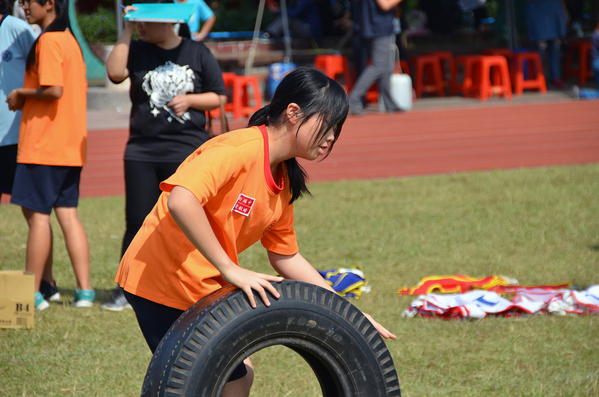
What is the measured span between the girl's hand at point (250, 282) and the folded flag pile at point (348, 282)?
6.91ft

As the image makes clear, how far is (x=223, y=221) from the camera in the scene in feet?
6.86

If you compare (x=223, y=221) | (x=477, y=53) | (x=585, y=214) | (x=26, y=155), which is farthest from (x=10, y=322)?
(x=477, y=53)

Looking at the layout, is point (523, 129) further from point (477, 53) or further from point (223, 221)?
point (223, 221)

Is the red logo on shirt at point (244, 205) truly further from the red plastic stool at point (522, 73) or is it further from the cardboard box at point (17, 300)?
the red plastic stool at point (522, 73)

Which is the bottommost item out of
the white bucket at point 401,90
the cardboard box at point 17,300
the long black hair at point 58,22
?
the white bucket at point 401,90

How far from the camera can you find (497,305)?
3.77m

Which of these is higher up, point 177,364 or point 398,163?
point 177,364

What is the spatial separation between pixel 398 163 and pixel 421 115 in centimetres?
320

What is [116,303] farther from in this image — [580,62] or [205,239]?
[580,62]

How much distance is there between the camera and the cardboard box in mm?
3676

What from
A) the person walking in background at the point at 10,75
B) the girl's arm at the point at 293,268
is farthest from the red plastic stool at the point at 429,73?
the girl's arm at the point at 293,268

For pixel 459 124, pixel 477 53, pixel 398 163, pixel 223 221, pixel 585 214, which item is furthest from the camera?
pixel 477 53

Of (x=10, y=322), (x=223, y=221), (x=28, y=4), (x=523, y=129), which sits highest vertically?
(x=28, y=4)

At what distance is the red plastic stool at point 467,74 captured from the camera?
512 inches
